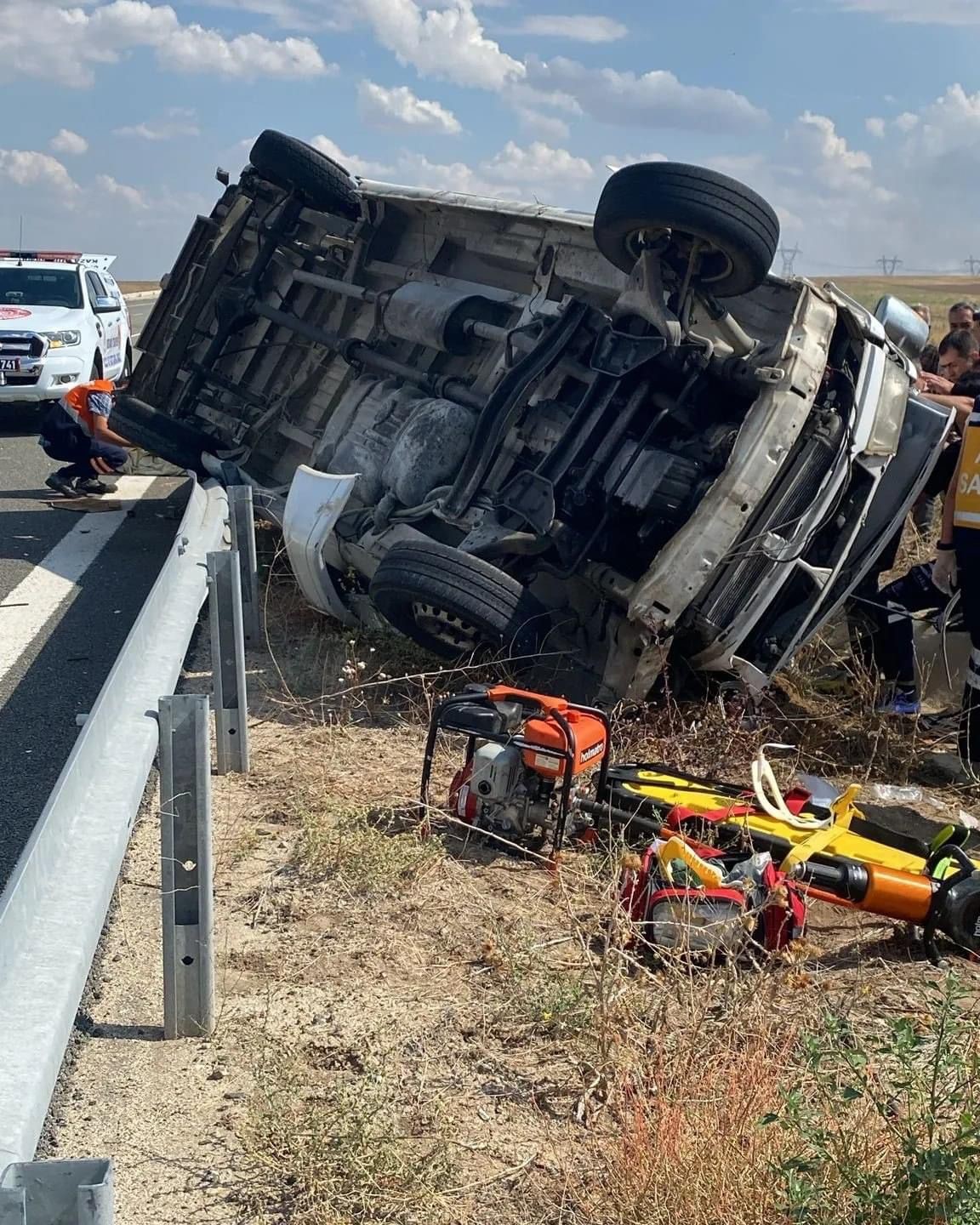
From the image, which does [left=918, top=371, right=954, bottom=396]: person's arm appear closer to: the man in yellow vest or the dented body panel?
the dented body panel

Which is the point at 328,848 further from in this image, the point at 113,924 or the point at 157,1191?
the point at 157,1191

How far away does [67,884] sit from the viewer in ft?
7.88

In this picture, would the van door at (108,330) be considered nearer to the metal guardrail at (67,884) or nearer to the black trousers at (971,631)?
the black trousers at (971,631)

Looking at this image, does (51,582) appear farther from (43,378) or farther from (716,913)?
(43,378)

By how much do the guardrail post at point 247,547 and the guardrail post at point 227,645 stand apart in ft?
4.37

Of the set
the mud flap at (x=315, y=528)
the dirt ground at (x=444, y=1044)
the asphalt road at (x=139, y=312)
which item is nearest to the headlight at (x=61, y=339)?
the mud flap at (x=315, y=528)

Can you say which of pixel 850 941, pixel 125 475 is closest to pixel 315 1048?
pixel 850 941

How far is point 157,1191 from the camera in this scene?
110 inches

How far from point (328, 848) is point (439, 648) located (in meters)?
1.72

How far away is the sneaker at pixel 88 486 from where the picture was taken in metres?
10.8

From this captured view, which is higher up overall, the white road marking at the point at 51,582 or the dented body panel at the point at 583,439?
the dented body panel at the point at 583,439

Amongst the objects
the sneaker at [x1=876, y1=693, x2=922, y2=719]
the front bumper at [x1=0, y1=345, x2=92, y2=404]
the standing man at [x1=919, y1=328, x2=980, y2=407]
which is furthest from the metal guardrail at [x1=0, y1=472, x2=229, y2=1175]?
the front bumper at [x1=0, y1=345, x2=92, y2=404]

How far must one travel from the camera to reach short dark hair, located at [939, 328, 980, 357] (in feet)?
Result: 28.7

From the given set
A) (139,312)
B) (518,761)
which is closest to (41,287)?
(518,761)
